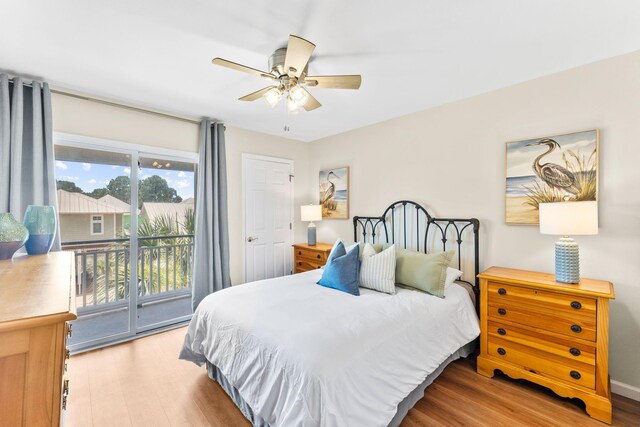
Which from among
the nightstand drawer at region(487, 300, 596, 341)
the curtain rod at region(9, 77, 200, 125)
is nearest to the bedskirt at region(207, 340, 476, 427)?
the nightstand drawer at region(487, 300, 596, 341)

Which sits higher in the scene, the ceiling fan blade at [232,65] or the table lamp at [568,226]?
the ceiling fan blade at [232,65]

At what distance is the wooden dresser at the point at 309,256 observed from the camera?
147 inches

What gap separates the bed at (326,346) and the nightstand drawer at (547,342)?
19 centimetres

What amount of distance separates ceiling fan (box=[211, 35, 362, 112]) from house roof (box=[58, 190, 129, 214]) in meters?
2.12

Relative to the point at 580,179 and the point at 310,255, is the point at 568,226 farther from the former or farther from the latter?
the point at 310,255

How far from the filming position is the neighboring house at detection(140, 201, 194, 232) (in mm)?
3354

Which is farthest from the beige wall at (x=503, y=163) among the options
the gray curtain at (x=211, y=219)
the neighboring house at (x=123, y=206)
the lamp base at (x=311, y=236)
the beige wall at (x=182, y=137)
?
the neighboring house at (x=123, y=206)

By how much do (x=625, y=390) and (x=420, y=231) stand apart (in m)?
1.93

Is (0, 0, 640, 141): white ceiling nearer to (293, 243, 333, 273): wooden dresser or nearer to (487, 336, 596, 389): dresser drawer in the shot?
(293, 243, 333, 273): wooden dresser

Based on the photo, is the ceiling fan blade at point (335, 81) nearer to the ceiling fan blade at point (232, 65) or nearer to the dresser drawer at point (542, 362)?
the ceiling fan blade at point (232, 65)

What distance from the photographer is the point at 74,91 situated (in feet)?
8.95

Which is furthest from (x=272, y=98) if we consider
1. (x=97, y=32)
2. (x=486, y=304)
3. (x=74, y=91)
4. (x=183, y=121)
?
(x=486, y=304)

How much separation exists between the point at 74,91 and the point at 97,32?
4.14 feet

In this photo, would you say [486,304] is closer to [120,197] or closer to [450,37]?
[450,37]
